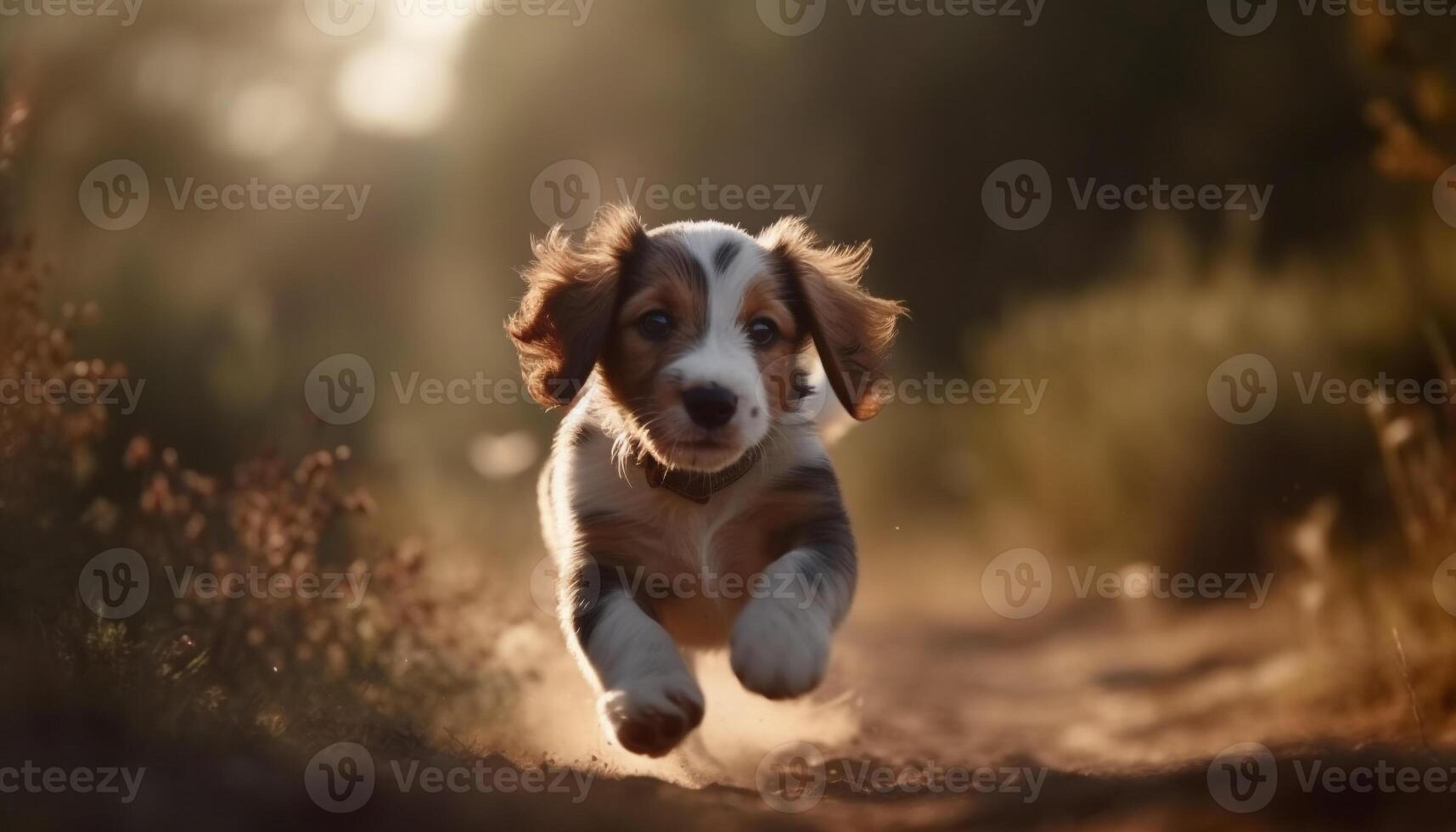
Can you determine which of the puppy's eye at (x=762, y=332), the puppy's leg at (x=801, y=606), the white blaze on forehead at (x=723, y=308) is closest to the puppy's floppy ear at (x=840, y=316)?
Answer: the white blaze on forehead at (x=723, y=308)

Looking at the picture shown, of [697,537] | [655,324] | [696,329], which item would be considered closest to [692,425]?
[696,329]

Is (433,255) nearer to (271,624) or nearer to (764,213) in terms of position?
(764,213)

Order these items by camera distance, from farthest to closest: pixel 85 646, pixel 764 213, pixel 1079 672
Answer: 1. pixel 764 213
2. pixel 1079 672
3. pixel 85 646

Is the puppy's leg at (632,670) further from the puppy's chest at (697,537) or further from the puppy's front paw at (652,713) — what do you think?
the puppy's chest at (697,537)

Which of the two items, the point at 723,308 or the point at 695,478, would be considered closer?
the point at 723,308

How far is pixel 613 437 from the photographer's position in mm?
5113

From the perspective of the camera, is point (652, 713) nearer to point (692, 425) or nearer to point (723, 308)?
point (692, 425)

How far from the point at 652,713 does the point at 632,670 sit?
0.25 metres

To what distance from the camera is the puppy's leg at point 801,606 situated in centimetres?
385

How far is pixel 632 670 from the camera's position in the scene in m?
4.02

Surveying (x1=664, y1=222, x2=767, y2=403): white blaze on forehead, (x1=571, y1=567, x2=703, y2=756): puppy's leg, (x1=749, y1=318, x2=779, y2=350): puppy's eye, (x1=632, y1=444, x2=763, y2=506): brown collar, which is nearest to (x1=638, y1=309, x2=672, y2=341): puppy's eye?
(x1=664, y1=222, x2=767, y2=403): white blaze on forehead

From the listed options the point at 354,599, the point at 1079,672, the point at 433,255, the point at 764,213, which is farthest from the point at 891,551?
the point at 354,599

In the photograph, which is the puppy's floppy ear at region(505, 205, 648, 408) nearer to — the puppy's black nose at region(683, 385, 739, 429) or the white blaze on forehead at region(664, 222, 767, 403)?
the white blaze on forehead at region(664, 222, 767, 403)

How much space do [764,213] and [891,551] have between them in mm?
2858
